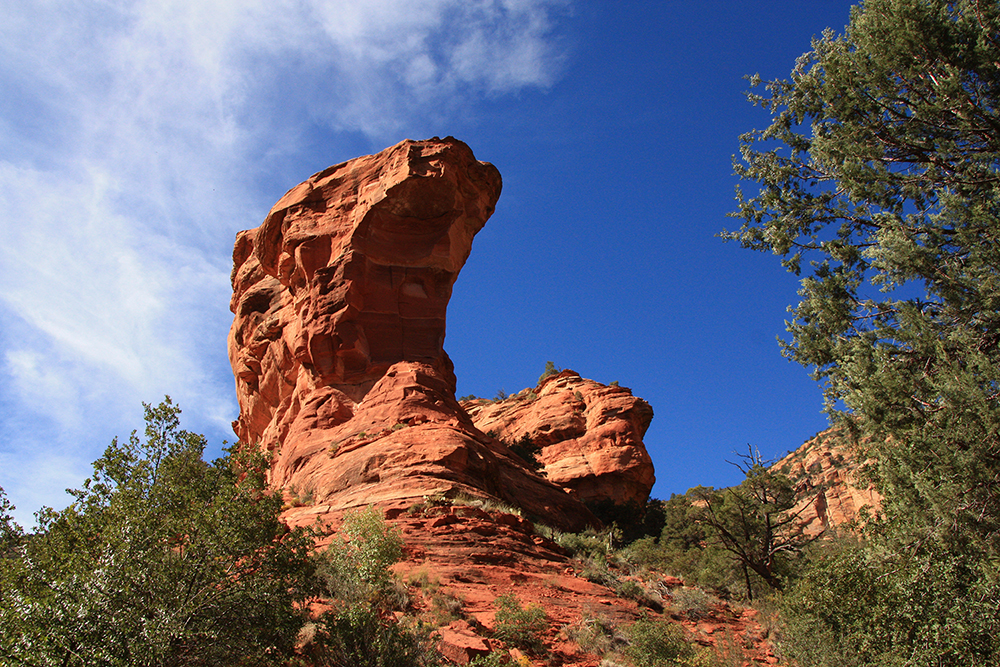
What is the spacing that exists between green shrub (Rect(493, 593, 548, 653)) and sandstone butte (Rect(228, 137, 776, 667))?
272 mm

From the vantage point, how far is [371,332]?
79.0 ft

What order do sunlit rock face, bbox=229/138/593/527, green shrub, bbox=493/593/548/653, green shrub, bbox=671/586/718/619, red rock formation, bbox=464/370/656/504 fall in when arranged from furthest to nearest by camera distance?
red rock formation, bbox=464/370/656/504, sunlit rock face, bbox=229/138/593/527, green shrub, bbox=671/586/718/619, green shrub, bbox=493/593/548/653

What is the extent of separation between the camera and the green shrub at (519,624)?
34.5 ft

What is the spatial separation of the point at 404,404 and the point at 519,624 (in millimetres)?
11161

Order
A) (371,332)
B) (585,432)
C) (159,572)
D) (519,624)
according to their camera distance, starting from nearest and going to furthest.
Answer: (159,572), (519,624), (371,332), (585,432)

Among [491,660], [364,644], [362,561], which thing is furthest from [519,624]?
[362,561]

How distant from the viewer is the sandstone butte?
13.3 m

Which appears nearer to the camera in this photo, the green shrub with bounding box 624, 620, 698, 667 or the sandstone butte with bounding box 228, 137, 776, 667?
the green shrub with bounding box 624, 620, 698, 667

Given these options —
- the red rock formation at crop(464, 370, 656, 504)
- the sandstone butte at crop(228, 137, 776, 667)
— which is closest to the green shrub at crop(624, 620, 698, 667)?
the sandstone butte at crop(228, 137, 776, 667)

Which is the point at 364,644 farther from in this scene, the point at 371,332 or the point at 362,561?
the point at 371,332

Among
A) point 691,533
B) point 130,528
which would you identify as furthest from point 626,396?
point 130,528

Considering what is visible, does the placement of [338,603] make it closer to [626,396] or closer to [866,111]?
[866,111]

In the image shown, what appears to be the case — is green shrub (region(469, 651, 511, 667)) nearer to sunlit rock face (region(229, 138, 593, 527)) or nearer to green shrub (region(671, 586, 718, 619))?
green shrub (region(671, 586, 718, 619))

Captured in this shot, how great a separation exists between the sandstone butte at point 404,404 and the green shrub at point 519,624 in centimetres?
27
